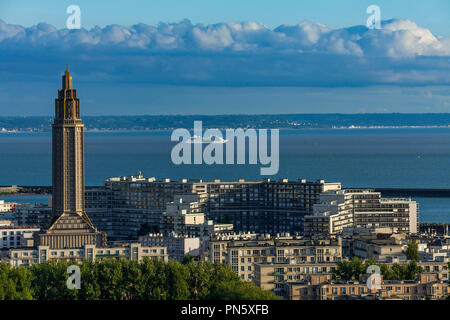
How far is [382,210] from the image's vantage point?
95188mm

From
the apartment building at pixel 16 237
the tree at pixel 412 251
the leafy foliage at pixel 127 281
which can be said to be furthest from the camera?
the apartment building at pixel 16 237

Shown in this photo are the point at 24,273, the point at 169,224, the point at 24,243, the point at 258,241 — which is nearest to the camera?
the point at 24,273

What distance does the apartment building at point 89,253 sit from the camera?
70.0 m

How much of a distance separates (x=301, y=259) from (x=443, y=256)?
261 inches

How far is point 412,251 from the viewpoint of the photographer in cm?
6366

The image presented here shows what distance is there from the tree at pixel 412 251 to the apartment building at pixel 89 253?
1303cm

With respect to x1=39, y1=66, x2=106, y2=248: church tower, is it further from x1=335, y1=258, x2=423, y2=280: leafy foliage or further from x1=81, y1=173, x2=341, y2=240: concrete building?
x1=335, y1=258, x2=423, y2=280: leafy foliage

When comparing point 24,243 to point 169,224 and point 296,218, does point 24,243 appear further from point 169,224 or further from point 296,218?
point 296,218

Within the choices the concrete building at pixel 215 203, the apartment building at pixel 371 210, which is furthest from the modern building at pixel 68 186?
the apartment building at pixel 371 210

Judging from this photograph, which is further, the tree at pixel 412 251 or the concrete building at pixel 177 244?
the concrete building at pixel 177 244

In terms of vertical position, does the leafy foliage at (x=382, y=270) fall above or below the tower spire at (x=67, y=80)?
below

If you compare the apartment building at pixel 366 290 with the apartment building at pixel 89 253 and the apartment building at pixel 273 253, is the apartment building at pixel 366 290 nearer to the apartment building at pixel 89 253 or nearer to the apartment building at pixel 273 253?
the apartment building at pixel 273 253

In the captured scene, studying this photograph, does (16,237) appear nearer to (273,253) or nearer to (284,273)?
(273,253)
